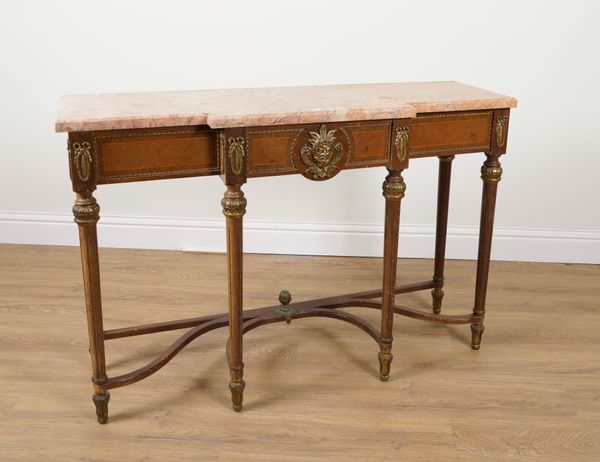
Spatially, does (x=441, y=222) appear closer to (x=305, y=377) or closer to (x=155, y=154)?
(x=305, y=377)

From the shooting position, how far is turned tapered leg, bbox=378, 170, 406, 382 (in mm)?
2488

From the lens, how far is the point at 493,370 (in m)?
2.79

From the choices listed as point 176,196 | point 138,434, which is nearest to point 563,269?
point 176,196

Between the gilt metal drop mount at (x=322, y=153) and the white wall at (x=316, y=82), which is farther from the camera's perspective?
the white wall at (x=316, y=82)

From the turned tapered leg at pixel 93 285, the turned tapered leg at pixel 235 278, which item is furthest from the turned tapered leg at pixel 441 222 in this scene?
the turned tapered leg at pixel 93 285

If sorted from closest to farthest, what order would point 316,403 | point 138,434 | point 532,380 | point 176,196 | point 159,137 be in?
point 159,137, point 138,434, point 316,403, point 532,380, point 176,196

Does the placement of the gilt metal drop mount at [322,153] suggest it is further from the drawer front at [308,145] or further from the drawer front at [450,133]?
the drawer front at [450,133]

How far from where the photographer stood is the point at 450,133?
2.53 metres

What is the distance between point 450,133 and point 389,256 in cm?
48

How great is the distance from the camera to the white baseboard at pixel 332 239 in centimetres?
391

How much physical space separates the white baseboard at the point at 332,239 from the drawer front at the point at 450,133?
1389 mm

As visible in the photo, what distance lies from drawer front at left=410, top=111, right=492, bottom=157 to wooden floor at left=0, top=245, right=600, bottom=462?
2.82 feet

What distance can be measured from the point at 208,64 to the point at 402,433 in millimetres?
2207

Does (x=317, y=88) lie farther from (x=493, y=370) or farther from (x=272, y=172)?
(x=493, y=370)
